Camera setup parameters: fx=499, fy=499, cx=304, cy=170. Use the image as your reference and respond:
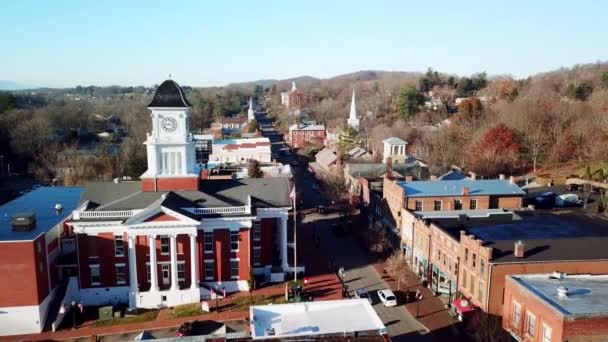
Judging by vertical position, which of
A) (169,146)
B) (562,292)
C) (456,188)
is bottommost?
(562,292)

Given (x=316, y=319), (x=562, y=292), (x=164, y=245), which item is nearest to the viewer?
(x=316, y=319)

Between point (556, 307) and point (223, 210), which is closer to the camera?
point (556, 307)

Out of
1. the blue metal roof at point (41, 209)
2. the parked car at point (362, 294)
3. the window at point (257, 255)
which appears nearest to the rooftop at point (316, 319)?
the parked car at point (362, 294)

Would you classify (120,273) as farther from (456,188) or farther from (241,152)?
(241,152)

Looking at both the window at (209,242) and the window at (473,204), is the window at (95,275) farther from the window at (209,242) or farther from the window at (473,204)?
the window at (473,204)

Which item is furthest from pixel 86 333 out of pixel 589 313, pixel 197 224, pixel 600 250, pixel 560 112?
pixel 560 112

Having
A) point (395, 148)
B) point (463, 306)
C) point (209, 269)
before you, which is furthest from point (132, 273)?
point (395, 148)

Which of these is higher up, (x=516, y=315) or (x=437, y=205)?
(x=437, y=205)
